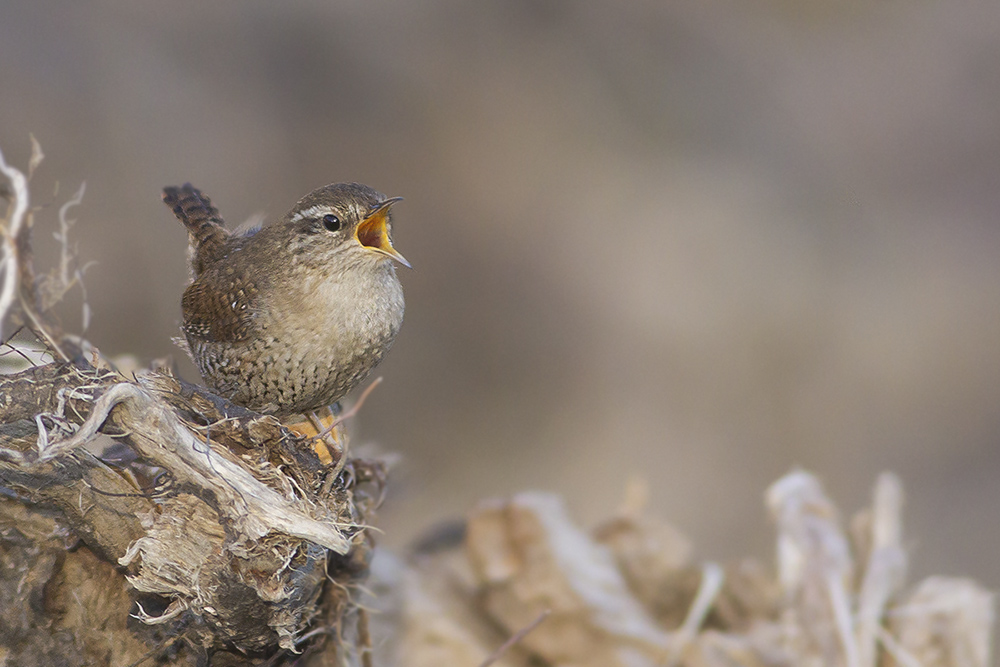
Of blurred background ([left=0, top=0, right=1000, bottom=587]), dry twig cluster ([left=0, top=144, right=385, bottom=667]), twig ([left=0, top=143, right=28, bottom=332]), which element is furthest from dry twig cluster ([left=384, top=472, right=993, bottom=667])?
blurred background ([left=0, top=0, right=1000, bottom=587])

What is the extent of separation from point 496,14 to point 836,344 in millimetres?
2677

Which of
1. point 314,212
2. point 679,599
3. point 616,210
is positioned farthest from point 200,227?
point 616,210

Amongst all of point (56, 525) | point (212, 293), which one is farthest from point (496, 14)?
point (56, 525)

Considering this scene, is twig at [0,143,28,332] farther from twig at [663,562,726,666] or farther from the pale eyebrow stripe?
twig at [663,562,726,666]

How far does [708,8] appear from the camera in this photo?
5.32 meters

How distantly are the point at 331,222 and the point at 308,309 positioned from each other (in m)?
0.19

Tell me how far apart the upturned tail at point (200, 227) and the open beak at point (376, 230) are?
554mm

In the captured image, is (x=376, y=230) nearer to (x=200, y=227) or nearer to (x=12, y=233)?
(x=200, y=227)

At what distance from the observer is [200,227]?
2254mm

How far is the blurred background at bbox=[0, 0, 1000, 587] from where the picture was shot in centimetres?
435

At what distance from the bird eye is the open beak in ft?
0.14

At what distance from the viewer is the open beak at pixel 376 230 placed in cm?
180

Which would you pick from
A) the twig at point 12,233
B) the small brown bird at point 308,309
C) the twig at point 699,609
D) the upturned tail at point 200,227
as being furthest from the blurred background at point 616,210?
the twig at point 12,233

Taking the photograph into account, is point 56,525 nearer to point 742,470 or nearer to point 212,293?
point 212,293
